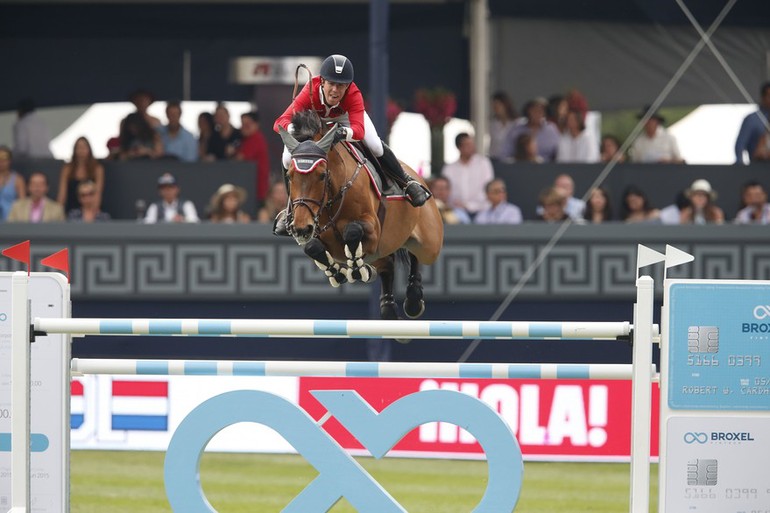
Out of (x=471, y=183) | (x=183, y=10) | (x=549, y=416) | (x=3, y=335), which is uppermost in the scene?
(x=183, y=10)

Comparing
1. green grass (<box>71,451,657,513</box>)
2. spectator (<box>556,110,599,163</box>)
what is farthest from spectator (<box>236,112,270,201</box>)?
green grass (<box>71,451,657,513</box>)

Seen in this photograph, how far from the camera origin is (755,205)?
14.3 meters

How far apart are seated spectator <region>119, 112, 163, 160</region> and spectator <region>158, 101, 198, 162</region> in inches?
4.6

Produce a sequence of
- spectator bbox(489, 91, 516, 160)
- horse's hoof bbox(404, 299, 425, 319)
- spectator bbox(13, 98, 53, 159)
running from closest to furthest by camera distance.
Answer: horse's hoof bbox(404, 299, 425, 319), spectator bbox(489, 91, 516, 160), spectator bbox(13, 98, 53, 159)

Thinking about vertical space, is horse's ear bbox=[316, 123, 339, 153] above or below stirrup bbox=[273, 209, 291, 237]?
above

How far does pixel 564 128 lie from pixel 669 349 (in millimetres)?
8518

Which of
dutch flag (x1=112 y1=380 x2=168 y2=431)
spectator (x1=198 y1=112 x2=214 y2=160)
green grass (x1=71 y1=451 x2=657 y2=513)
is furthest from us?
spectator (x1=198 y1=112 x2=214 y2=160)

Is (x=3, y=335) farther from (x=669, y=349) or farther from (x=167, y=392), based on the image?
(x=167, y=392)

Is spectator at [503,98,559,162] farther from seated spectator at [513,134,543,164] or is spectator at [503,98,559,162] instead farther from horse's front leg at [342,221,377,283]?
horse's front leg at [342,221,377,283]

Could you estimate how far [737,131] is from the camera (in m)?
15.8

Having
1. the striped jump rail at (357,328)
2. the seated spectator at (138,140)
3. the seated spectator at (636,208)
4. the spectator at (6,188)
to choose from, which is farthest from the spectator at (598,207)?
the striped jump rail at (357,328)

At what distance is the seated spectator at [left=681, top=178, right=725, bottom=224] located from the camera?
14.2m

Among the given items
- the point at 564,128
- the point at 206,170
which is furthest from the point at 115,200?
the point at 564,128

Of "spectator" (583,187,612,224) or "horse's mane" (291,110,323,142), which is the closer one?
"horse's mane" (291,110,323,142)
